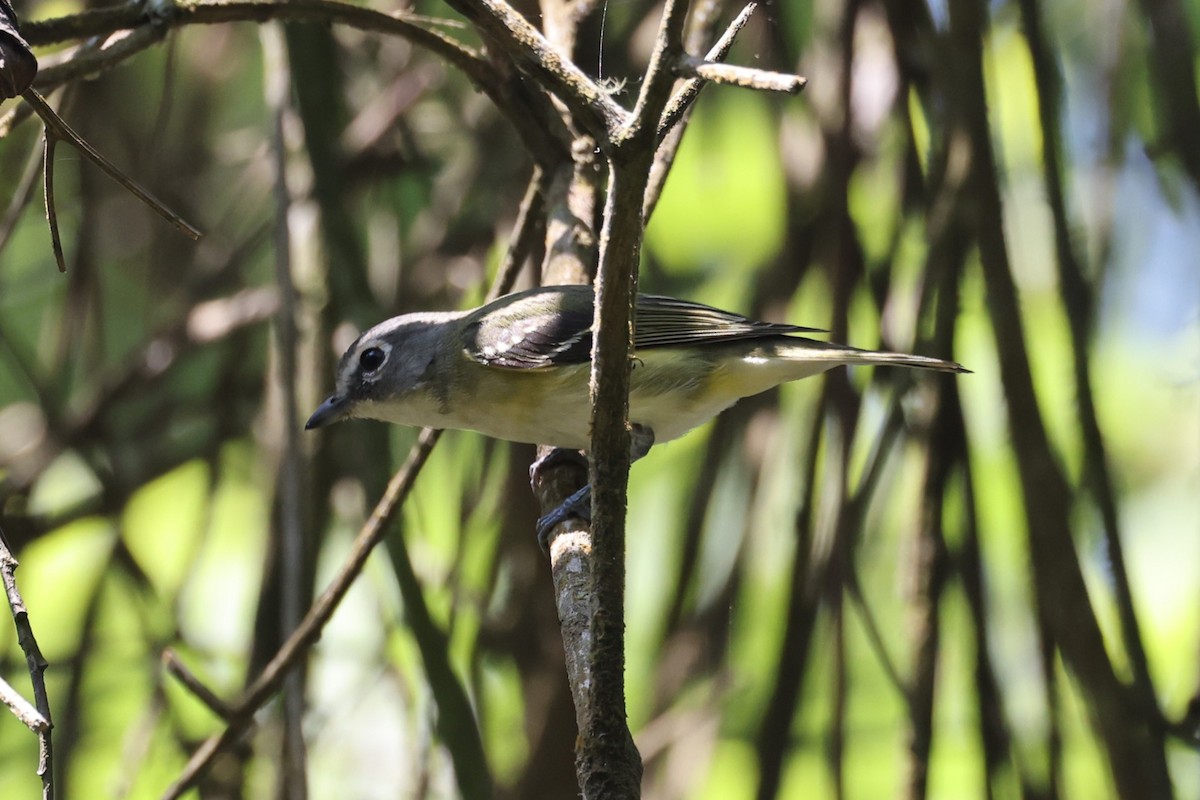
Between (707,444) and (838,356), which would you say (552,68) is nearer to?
(838,356)

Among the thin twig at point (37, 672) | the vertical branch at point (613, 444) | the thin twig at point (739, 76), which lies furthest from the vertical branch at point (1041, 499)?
the thin twig at point (37, 672)

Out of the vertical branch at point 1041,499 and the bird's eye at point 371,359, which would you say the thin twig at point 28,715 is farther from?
the vertical branch at point 1041,499

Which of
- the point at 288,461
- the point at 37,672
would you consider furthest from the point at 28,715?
the point at 288,461

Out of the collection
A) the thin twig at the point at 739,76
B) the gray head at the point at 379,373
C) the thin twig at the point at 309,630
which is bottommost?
the thin twig at the point at 309,630

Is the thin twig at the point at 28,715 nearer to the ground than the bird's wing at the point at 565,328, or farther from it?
nearer to the ground

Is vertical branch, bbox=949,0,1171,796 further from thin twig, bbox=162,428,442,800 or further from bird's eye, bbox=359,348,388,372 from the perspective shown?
bird's eye, bbox=359,348,388,372

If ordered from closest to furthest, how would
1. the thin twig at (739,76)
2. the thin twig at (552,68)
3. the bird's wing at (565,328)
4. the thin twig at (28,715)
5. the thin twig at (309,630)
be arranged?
the thin twig at (739,76)
the thin twig at (28,715)
the thin twig at (552,68)
the thin twig at (309,630)
the bird's wing at (565,328)

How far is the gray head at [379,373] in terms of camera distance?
10.4 feet

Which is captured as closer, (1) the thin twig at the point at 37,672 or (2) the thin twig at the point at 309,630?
(1) the thin twig at the point at 37,672

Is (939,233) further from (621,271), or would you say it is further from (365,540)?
(621,271)

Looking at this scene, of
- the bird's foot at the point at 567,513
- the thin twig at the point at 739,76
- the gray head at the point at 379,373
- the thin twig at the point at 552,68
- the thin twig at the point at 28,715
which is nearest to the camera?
the thin twig at the point at 739,76

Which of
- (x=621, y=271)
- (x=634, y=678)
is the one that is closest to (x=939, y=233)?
(x=634, y=678)

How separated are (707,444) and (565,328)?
102cm

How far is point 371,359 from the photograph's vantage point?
127 inches
